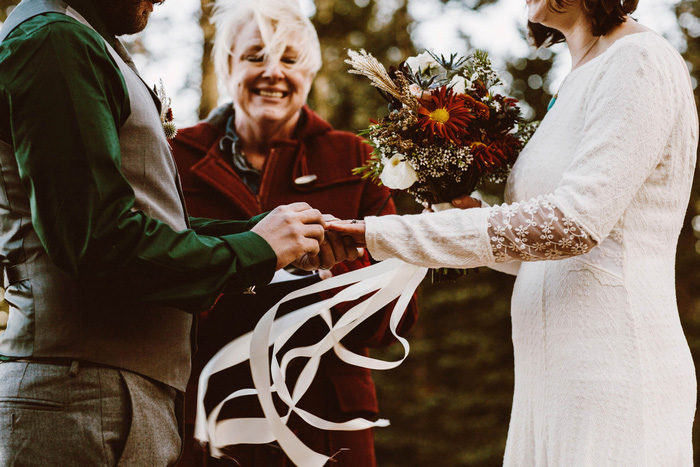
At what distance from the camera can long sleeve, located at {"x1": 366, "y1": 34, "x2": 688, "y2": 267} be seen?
6.97 ft

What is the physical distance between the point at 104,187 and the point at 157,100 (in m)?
0.49

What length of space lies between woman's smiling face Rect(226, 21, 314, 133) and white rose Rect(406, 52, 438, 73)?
0.81 meters

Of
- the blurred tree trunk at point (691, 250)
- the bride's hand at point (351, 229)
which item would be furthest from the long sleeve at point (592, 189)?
the blurred tree trunk at point (691, 250)

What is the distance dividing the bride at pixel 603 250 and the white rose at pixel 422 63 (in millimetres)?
591

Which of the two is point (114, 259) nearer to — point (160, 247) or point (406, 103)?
point (160, 247)

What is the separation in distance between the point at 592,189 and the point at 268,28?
6.15ft

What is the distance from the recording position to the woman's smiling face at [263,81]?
3459 mm

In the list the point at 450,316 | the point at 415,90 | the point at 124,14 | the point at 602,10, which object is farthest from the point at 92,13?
the point at 450,316

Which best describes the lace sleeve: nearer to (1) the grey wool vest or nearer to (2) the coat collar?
(1) the grey wool vest

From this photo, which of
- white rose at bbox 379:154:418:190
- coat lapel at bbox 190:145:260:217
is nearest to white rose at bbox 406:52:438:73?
white rose at bbox 379:154:418:190

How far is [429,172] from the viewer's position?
267 centimetres

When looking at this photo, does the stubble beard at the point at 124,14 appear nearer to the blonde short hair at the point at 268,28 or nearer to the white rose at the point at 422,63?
the white rose at the point at 422,63

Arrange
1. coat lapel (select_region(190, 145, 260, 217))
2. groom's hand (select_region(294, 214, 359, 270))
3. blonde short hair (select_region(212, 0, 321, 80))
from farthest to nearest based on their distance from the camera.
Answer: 1. blonde short hair (select_region(212, 0, 321, 80))
2. coat lapel (select_region(190, 145, 260, 217))
3. groom's hand (select_region(294, 214, 359, 270))

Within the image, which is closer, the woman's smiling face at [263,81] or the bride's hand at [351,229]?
the bride's hand at [351,229]
